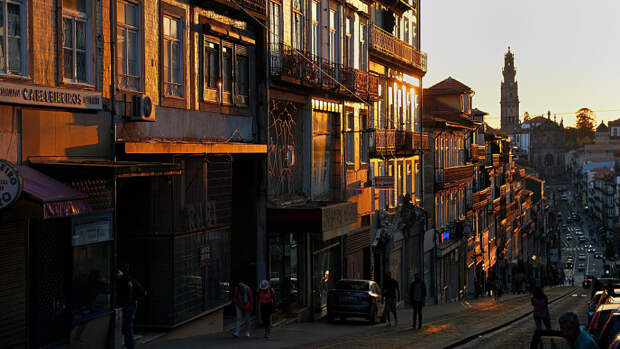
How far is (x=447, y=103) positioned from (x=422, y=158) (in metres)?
16.2

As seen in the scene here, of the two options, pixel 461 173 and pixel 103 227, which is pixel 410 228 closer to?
pixel 461 173

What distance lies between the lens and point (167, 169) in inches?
651

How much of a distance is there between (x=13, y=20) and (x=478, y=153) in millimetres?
54701

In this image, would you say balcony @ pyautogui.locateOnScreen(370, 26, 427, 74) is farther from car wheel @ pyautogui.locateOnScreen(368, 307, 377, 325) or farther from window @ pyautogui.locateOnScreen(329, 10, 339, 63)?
car wheel @ pyautogui.locateOnScreen(368, 307, 377, 325)

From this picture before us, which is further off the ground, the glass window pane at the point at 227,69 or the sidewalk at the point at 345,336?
the glass window pane at the point at 227,69

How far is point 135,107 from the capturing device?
1767 cm

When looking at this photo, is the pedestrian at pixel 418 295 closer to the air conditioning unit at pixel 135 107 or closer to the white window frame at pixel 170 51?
the white window frame at pixel 170 51

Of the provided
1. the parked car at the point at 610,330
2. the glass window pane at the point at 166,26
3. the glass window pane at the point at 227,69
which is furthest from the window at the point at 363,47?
the parked car at the point at 610,330

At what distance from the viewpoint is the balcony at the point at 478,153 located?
6366 centimetres

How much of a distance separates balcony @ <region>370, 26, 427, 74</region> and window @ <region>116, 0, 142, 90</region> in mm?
19647

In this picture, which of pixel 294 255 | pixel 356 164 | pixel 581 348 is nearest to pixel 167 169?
pixel 581 348

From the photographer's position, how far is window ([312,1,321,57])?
29.8 metres

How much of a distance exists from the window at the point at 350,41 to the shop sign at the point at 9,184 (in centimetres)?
2224

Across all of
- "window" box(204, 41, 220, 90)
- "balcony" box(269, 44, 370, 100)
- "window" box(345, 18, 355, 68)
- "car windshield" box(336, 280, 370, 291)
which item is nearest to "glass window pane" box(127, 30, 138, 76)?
"window" box(204, 41, 220, 90)
